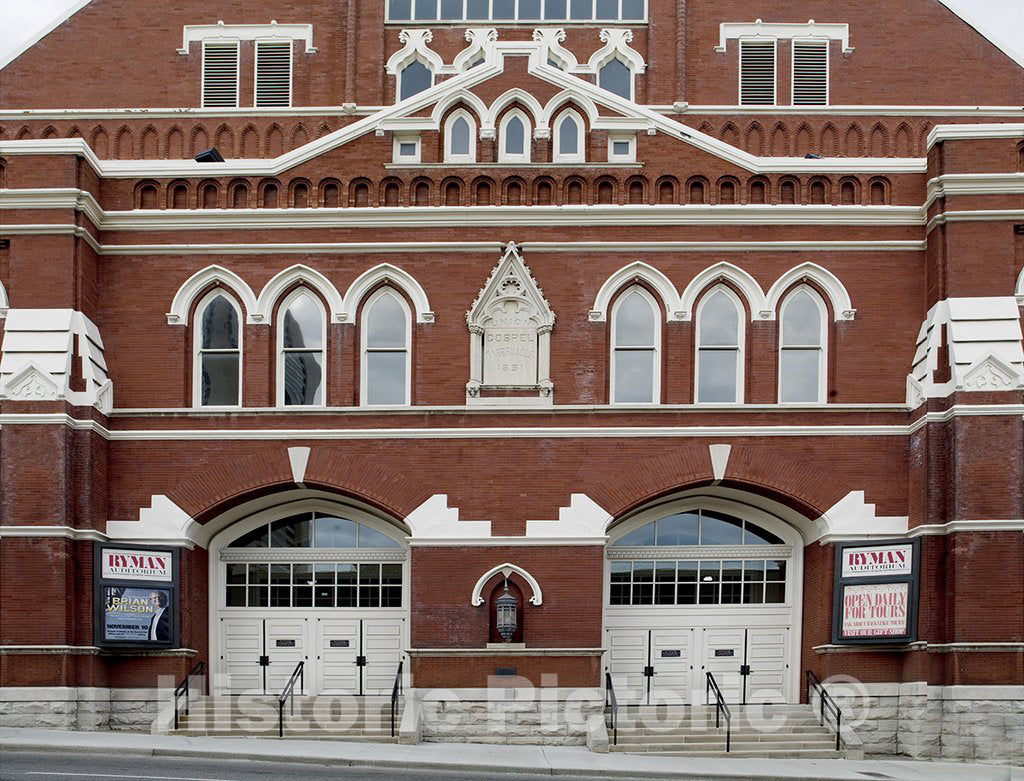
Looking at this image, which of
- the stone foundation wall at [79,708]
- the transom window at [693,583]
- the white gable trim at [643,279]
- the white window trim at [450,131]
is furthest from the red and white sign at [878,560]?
the stone foundation wall at [79,708]

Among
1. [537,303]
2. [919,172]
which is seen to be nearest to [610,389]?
[537,303]

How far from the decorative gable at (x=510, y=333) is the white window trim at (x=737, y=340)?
2.46m

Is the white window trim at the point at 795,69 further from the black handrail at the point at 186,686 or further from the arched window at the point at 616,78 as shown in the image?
the black handrail at the point at 186,686

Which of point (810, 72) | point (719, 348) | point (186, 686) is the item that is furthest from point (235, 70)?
point (186, 686)

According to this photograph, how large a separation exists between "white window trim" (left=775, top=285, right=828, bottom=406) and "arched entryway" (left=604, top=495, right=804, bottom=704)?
232 cm

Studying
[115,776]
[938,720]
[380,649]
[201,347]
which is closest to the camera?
[115,776]

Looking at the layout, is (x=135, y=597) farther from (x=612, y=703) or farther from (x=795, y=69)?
(x=795, y=69)

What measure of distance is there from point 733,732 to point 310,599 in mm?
7693

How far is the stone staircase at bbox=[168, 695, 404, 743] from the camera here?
2175 cm

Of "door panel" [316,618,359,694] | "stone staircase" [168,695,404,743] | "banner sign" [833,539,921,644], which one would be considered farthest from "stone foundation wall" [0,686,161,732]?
"banner sign" [833,539,921,644]

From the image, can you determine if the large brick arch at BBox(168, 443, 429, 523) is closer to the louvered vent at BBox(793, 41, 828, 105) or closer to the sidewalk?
the sidewalk

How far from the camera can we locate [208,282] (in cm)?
2366

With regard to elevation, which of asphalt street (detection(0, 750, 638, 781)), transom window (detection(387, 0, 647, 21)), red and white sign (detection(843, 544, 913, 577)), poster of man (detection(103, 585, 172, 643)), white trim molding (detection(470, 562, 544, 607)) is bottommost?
asphalt street (detection(0, 750, 638, 781))

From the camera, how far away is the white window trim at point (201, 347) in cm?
2344
